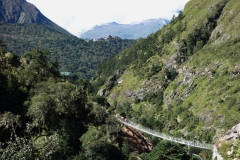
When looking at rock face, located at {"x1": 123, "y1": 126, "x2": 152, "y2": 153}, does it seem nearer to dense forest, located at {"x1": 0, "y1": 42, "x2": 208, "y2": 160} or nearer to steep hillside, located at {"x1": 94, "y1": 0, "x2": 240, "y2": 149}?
dense forest, located at {"x1": 0, "y1": 42, "x2": 208, "y2": 160}

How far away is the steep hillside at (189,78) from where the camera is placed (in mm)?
111000

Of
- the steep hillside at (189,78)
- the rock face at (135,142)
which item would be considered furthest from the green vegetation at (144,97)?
the rock face at (135,142)

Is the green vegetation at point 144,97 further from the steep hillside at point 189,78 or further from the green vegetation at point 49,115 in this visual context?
the steep hillside at point 189,78

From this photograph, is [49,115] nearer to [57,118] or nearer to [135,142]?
[57,118]

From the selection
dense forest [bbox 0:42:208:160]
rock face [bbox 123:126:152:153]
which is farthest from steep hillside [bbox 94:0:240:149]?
dense forest [bbox 0:42:208:160]

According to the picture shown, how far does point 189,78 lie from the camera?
13950 cm

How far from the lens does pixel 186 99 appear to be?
131625mm

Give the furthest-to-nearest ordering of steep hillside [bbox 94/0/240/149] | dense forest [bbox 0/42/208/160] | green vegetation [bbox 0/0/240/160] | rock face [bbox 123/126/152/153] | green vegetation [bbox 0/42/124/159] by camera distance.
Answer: steep hillside [bbox 94/0/240/149] → rock face [bbox 123/126/152/153] → green vegetation [bbox 0/42/124/159] → green vegetation [bbox 0/0/240/160] → dense forest [bbox 0/42/208/160]

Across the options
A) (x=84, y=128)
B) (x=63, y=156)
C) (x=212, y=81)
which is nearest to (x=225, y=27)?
(x=212, y=81)

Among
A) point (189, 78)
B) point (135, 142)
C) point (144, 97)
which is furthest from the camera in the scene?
point (144, 97)

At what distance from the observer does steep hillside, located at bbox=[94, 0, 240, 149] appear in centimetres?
11100

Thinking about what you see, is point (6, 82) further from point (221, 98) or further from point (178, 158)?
point (221, 98)

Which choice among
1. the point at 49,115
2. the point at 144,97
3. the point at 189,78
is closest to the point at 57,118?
the point at 49,115

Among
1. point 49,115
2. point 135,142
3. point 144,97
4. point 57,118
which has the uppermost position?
point 49,115
